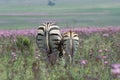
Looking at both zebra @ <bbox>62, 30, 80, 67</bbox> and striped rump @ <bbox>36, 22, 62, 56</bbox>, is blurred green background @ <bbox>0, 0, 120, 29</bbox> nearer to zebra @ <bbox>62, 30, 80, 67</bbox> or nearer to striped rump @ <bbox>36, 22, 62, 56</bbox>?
striped rump @ <bbox>36, 22, 62, 56</bbox>

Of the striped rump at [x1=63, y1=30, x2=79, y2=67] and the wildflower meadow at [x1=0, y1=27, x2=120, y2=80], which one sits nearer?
the wildflower meadow at [x1=0, y1=27, x2=120, y2=80]

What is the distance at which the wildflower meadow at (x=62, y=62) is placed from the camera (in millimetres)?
9273

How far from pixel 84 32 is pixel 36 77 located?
51.7 ft

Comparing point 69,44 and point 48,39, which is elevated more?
point 48,39

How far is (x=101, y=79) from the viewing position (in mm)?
9812

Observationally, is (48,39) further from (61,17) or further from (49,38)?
(61,17)

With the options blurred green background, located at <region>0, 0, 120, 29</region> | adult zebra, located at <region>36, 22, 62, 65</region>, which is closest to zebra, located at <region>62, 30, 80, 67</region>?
adult zebra, located at <region>36, 22, 62, 65</region>

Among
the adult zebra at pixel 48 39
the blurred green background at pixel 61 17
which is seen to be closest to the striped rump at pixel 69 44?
the adult zebra at pixel 48 39

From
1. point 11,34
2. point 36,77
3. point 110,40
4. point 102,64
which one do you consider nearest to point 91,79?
point 36,77

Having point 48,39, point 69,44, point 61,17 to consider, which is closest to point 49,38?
point 48,39

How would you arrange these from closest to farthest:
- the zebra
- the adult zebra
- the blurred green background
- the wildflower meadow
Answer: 1. the wildflower meadow
2. the zebra
3. the adult zebra
4. the blurred green background

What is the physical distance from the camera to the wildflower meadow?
9.27 meters

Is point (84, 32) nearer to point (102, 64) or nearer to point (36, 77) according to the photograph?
point (102, 64)

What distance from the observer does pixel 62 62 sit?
496 inches
